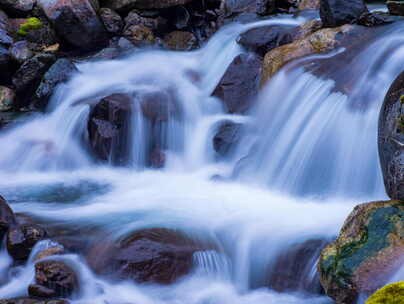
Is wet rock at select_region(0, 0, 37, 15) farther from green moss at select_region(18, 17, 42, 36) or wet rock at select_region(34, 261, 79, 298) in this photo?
wet rock at select_region(34, 261, 79, 298)

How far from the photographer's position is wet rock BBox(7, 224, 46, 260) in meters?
5.09

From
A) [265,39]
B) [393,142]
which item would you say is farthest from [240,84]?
[393,142]

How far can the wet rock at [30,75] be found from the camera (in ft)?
32.4

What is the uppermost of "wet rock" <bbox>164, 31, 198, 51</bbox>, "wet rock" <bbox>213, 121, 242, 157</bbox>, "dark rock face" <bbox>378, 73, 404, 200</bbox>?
"dark rock face" <bbox>378, 73, 404, 200</bbox>

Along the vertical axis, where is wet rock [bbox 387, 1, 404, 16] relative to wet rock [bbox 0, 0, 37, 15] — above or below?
above

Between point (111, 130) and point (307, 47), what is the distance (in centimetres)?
338

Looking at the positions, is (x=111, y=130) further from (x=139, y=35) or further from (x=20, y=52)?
(x=139, y=35)

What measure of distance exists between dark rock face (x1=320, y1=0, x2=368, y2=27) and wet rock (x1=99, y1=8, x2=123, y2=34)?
529 centimetres

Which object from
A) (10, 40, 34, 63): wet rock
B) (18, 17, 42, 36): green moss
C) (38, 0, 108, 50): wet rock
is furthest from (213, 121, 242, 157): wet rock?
(18, 17, 42, 36): green moss

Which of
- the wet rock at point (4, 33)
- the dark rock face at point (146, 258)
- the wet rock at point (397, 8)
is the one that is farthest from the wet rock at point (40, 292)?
the wet rock at point (4, 33)

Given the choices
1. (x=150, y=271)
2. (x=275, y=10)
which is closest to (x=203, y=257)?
(x=150, y=271)

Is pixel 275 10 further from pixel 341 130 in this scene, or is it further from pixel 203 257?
pixel 203 257

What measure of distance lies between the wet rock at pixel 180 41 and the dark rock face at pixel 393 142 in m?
7.41

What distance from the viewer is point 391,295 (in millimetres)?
2645
